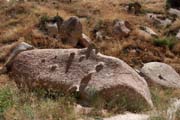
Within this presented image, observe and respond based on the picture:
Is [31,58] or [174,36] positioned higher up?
[31,58]

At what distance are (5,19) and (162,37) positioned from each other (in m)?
6.72

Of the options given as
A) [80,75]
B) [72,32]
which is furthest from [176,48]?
[80,75]

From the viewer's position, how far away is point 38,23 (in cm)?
1722

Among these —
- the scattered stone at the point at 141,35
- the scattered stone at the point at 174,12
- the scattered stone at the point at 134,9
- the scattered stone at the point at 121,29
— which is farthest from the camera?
the scattered stone at the point at 174,12

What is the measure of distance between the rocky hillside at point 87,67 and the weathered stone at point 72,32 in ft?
0.11

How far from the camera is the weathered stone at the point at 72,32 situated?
15.3 metres

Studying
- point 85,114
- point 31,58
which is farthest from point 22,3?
point 85,114

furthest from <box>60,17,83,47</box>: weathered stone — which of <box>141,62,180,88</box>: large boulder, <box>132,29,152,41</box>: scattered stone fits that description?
<box>141,62,180,88</box>: large boulder

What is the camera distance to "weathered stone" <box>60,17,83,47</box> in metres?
15.3

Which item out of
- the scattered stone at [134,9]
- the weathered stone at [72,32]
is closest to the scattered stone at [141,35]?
the weathered stone at [72,32]

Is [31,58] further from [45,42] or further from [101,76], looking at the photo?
[45,42]

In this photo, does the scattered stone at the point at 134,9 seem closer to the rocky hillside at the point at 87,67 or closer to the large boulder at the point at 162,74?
the rocky hillside at the point at 87,67

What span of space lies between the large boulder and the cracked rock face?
82.1 inches

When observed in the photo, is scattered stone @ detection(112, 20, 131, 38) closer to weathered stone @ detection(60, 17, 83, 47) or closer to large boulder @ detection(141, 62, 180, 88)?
weathered stone @ detection(60, 17, 83, 47)
